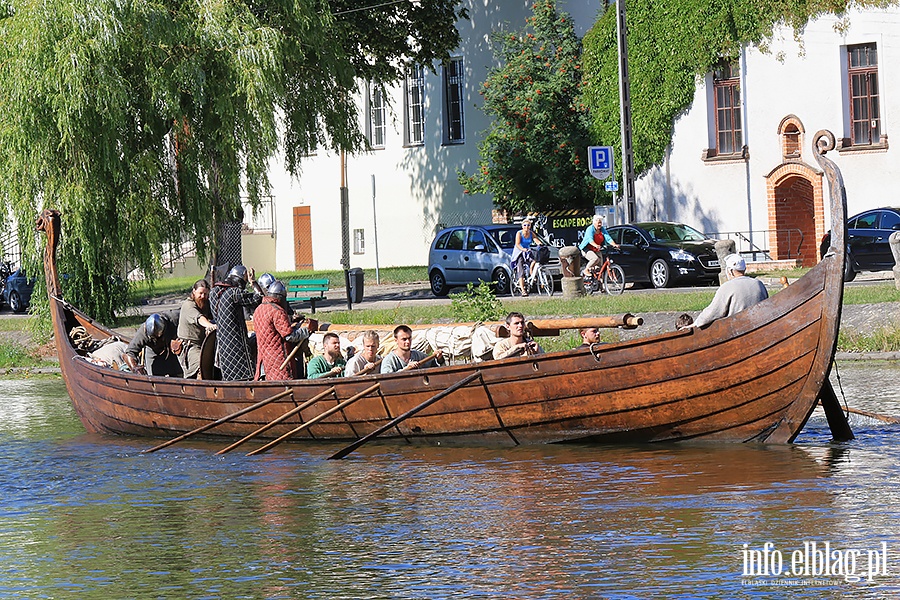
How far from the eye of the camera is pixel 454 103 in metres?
49.9

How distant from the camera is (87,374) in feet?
63.7

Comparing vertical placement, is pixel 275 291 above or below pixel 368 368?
above

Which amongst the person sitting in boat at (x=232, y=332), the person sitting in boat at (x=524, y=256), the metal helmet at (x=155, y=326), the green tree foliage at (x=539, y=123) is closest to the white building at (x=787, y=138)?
the green tree foliage at (x=539, y=123)

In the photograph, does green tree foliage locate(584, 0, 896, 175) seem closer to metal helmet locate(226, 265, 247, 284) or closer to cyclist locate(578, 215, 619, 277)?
cyclist locate(578, 215, 619, 277)

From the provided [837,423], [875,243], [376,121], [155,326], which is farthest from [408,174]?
[837,423]

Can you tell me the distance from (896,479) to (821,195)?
26.1 metres

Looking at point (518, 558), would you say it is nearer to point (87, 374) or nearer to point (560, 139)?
point (87, 374)

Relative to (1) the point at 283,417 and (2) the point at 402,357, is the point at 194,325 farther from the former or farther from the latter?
(2) the point at 402,357

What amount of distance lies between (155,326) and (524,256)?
52.4 feet

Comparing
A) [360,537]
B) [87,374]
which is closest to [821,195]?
[87,374]

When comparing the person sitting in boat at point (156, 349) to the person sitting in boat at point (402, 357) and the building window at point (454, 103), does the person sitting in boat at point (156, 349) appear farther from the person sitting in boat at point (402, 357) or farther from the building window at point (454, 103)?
the building window at point (454, 103)

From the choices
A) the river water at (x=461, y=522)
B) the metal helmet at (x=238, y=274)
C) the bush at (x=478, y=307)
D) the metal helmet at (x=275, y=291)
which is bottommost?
the river water at (x=461, y=522)

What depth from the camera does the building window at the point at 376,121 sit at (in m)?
51.7

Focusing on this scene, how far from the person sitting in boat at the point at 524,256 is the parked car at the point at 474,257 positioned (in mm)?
1165
